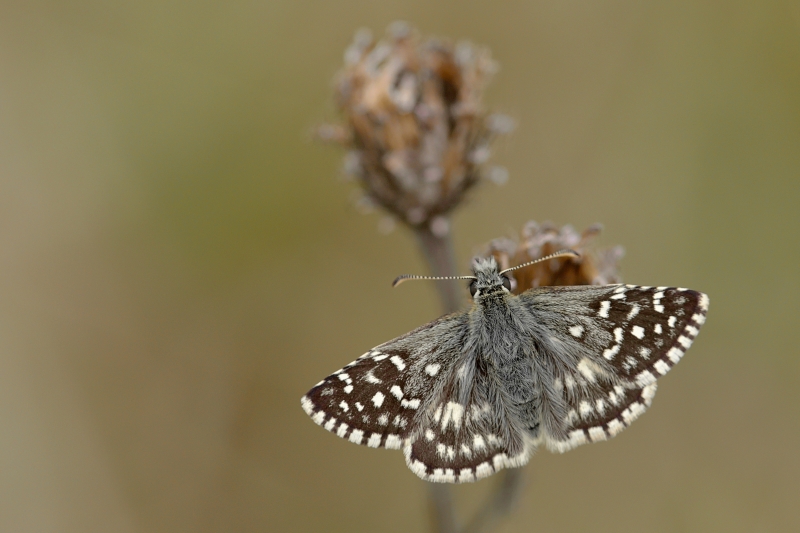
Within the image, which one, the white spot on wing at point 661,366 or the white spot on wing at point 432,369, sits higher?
the white spot on wing at point 432,369

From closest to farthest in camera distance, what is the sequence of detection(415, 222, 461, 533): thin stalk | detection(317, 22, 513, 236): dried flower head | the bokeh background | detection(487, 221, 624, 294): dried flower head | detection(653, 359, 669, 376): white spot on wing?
detection(653, 359, 669, 376): white spot on wing < detection(487, 221, 624, 294): dried flower head < detection(317, 22, 513, 236): dried flower head < detection(415, 222, 461, 533): thin stalk < the bokeh background

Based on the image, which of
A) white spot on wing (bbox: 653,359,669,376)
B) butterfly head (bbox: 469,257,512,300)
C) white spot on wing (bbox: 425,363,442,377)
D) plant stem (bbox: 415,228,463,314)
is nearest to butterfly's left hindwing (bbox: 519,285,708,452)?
white spot on wing (bbox: 653,359,669,376)

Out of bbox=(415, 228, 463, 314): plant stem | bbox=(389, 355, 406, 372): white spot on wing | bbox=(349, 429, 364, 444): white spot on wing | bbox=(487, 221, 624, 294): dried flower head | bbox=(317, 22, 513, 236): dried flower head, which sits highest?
bbox=(317, 22, 513, 236): dried flower head

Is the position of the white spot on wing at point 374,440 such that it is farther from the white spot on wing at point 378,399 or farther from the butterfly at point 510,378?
the white spot on wing at point 378,399

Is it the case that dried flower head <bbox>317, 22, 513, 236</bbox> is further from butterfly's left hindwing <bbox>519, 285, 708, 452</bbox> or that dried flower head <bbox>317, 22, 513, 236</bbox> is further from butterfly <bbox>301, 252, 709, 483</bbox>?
butterfly's left hindwing <bbox>519, 285, 708, 452</bbox>

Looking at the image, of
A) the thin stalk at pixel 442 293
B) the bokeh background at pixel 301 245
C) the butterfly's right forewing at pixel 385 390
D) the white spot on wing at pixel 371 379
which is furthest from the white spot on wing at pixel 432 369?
the bokeh background at pixel 301 245

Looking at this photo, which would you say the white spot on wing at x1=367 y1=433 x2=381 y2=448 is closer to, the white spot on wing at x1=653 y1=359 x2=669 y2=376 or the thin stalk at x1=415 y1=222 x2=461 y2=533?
the thin stalk at x1=415 y1=222 x2=461 y2=533

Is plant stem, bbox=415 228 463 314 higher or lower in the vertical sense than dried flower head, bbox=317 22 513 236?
lower

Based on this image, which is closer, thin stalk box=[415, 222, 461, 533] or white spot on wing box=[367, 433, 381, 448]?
white spot on wing box=[367, 433, 381, 448]

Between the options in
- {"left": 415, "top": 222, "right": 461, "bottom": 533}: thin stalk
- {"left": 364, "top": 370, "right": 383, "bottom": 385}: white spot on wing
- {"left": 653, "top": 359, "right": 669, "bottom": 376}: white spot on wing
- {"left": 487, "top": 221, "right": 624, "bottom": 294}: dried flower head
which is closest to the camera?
{"left": 653, "top": 359, "right": 669, "bottom": 376}: white spot on wing
